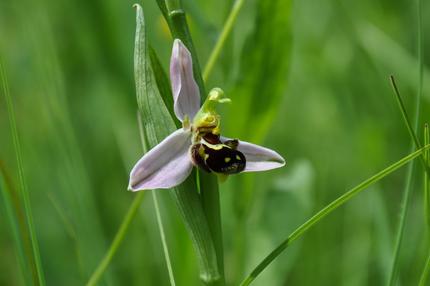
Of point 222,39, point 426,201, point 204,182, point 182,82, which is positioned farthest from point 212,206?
point 222,39

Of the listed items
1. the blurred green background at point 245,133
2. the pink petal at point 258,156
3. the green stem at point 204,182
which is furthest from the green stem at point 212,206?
the blurred green background at point 245,133

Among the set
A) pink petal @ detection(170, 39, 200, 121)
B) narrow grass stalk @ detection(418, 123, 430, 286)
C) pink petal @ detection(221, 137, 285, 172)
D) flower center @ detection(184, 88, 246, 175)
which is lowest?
narrow grass stalk @ detection(418, 123, 430, 286)

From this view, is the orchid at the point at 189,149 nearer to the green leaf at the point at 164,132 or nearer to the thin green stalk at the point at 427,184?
the green leaf at the point at 164,132

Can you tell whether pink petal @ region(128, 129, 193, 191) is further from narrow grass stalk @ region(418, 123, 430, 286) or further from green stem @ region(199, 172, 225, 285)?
narrow grass stalk @ region(418, 123, 430, 286)

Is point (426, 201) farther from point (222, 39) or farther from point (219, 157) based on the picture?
point (222, 39)

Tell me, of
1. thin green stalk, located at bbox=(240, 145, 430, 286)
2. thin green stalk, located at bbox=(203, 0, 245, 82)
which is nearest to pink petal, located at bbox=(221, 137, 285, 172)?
thin green stalk, located at bbox=(240, 145, 430, 286)
